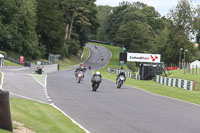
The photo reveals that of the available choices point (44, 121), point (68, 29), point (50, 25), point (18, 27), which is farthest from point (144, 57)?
point (68, 29)

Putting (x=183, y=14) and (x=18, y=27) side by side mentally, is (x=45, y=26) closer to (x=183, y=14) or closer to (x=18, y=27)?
(x=18, y=27)

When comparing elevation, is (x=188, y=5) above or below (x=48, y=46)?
above

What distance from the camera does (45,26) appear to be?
98.7 m

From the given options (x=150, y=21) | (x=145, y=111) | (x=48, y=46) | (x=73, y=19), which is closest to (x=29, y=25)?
(x=48, y=46)

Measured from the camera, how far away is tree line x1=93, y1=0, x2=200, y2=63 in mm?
92750

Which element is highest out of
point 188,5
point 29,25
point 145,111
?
point 188,5

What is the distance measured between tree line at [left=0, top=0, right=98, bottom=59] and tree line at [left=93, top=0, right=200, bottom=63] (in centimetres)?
1037

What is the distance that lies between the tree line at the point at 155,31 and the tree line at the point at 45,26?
10368 millimetres

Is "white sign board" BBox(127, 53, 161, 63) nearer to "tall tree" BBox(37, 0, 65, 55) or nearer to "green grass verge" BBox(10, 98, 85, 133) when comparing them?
"tall tree" BBox(37, 0, 65, 55)

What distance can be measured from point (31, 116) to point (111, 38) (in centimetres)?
15345

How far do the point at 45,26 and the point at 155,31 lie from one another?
75.1 meters

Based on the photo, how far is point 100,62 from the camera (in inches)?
4631

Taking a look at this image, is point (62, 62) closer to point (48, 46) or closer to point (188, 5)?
point (48, 46)

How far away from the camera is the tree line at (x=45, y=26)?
8106 centimetres
